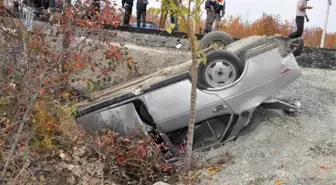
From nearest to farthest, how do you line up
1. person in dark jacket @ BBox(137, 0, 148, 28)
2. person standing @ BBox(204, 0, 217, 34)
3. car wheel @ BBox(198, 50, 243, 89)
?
1. car wheel @ BBox(198, 50, 243, 89)
2. person standing @ BBox(204, 0, 217, 34)
3. person in dark jacket @ BBox(137, 0, 148, 28)

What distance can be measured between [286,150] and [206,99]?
114cm

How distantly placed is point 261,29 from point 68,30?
555 inches

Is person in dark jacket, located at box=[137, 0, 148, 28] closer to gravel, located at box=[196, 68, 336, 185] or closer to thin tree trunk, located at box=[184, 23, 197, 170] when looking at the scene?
gravel, located at box=[196, 68, 336, 185]

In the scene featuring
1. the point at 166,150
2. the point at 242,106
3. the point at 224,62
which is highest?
the point at 224,62

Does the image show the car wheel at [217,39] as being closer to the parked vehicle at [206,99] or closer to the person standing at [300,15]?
the parked vehicle at [206,99]

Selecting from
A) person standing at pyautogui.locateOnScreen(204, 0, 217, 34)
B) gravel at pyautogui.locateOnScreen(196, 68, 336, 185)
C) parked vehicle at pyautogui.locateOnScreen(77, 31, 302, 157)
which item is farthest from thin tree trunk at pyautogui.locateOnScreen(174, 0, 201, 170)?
person standing at pyautogui.locateOnScreen(204, 0, 217, 34)

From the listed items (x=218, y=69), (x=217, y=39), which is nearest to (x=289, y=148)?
(x=218, y=69)

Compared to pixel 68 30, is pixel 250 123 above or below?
below

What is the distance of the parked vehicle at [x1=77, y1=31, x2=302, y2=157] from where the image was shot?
644 cm

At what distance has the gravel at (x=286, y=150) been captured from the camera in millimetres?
5523

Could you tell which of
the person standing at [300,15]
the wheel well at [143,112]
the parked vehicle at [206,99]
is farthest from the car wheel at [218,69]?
the person standing at [300,15]

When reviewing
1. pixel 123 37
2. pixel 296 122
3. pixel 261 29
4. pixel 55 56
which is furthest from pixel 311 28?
pixel 55 56

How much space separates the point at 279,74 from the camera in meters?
6.90

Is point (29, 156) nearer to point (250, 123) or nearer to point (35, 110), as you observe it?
point (35, 110)
